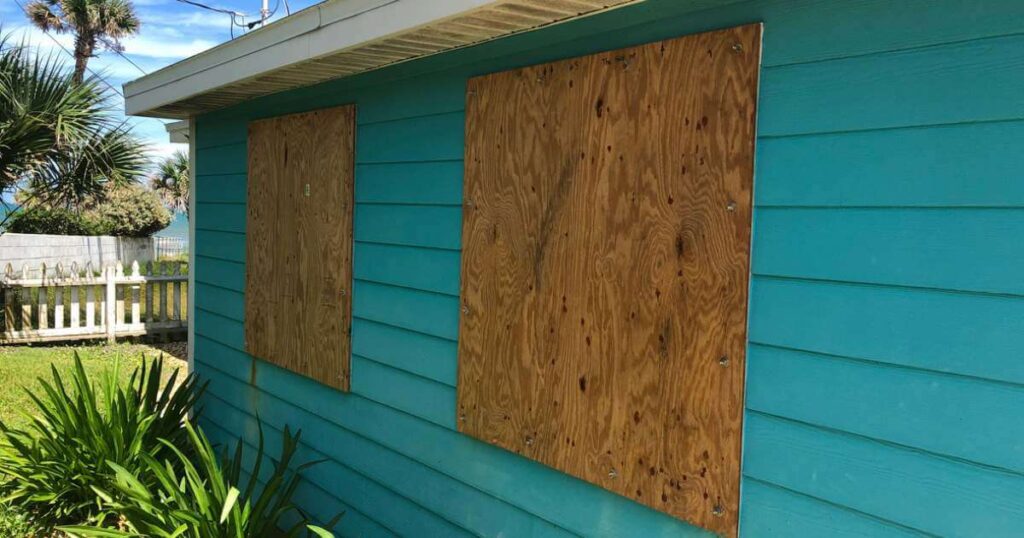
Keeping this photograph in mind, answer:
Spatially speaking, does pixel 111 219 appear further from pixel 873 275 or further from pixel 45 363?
pixel 873 275

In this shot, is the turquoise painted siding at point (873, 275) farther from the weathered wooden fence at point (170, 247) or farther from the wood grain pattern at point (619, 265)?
the weathered wooden fence at point (170, 247)

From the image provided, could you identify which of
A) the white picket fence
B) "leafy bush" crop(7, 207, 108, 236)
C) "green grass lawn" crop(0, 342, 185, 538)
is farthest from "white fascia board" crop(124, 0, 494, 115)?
"leafy bush" crop(7, 207, 108, 236)

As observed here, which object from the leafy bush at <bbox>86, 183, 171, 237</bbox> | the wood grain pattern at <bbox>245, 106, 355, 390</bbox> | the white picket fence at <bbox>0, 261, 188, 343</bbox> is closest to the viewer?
the wood grain pattern at <bbox>245, 106, 355, 390</bbox>

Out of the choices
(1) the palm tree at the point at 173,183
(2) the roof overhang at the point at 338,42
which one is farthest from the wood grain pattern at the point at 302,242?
(1) the palm tree at the point at 173,183

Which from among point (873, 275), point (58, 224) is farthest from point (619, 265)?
point (58, 224)

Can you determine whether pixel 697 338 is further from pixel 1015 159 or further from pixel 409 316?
pixel 409 316

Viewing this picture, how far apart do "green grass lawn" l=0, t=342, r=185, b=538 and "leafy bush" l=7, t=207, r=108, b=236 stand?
27.1ft

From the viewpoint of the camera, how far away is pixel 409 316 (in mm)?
3301

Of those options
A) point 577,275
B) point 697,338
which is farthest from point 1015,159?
point 577,275

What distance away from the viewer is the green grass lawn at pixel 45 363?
6.81 meters

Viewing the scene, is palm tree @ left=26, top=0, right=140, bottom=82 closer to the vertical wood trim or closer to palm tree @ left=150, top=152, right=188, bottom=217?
palm tree @ left=150, top=152, right=188, bottom=217

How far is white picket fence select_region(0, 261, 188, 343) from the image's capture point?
31.7ft

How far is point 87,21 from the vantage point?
27.1 metres

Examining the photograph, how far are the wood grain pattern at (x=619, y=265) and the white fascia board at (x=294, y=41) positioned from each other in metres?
0.39
